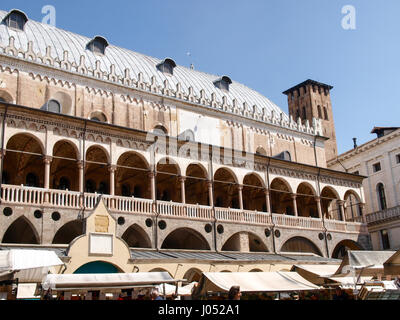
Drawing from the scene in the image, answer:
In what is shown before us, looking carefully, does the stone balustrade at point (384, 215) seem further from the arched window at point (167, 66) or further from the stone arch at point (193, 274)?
the stone arch at point (193, 274)

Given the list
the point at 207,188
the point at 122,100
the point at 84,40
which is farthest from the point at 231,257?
the point at 84,40

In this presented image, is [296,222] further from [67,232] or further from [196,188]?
[67,232]

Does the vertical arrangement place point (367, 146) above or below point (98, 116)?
above

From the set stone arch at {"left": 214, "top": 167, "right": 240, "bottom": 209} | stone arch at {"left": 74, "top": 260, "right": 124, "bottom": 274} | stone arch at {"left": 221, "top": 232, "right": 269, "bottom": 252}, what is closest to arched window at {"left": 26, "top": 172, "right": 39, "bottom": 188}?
stone arch at {"left": 74, "top": 260, "right": 124, "bottom": 274}

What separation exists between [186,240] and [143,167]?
474 centimetres

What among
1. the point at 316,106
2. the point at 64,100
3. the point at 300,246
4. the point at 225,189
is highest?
the point at 316,106

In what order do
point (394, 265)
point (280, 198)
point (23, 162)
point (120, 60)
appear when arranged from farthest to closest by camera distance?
1. point (280, 198)
2. point (120, 60)
3. point (23, 162)
4. point (394, 265)

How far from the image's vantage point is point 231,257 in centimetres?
2520

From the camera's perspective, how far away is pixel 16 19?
28609 mm

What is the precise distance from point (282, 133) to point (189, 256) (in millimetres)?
16365

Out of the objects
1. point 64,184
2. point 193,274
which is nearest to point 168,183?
point 64,184

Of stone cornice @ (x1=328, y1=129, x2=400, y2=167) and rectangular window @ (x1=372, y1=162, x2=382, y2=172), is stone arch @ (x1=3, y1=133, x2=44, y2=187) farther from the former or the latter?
rectangular window @ (x1=372, y1=162, x2=382, y2=172)

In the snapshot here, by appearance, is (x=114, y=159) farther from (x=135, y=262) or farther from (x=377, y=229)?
(x=377, y=229)

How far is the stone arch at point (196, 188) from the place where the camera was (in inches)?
1184
